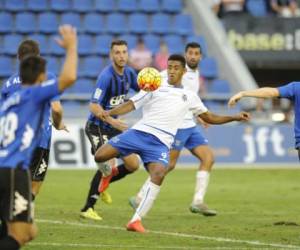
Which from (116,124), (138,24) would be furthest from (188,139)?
(138,24)

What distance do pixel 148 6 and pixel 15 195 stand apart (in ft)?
77.4

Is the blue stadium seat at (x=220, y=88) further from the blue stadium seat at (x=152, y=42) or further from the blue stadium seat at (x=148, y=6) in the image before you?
the blue stadium seat at (x=148, y=6)

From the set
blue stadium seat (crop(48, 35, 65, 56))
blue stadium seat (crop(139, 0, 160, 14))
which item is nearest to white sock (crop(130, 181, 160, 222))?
blue stadium seat (crop(48, 35, 65, 56))

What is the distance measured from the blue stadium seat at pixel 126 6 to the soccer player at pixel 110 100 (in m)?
16.8

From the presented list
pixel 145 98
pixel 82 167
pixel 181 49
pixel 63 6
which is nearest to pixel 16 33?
pixel 63 6

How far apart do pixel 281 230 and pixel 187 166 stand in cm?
1286

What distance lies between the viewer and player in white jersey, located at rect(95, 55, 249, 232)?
1229cm

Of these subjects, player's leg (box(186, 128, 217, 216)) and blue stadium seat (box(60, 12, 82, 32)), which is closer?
player's leg (box(186, 128, 217, 216))

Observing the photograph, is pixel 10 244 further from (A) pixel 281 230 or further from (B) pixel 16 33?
(B) pixel 16 33

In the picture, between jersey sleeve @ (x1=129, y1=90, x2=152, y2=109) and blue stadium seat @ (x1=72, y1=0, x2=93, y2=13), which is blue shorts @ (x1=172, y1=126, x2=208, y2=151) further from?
blue stadium seat @ (x1=72, y1=0, x2=93, y2=13)

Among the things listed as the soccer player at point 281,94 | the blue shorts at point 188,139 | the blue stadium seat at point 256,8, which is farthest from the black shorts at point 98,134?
the blue stadium seat at point 256,8

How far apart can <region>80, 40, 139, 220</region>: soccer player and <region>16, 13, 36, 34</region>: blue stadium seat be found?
1565 cm

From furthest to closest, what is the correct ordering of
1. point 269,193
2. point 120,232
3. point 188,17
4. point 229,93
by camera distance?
point 188,17
point 229,93
point 269,193
point 120,232

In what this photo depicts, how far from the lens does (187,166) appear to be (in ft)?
82.5
